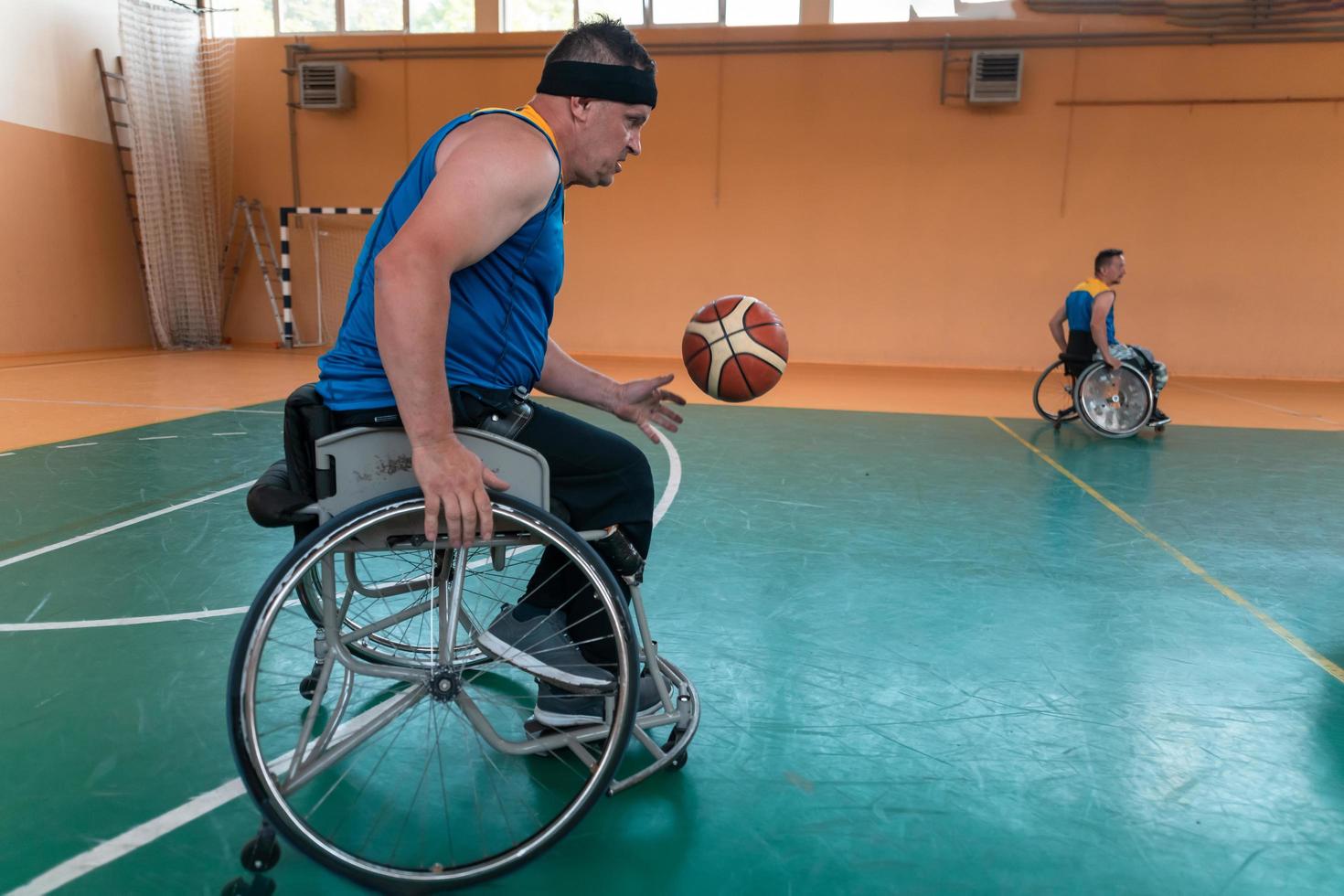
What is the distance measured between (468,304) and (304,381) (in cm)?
810

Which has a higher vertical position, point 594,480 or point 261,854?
point 594,480

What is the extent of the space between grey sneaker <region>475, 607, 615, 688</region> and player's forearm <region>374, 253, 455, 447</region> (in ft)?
1.65

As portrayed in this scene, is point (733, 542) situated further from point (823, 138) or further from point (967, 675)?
point (823, 138)

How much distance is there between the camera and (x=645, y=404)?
2102 mm

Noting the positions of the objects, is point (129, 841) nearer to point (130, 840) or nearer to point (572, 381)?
point (130, 840)

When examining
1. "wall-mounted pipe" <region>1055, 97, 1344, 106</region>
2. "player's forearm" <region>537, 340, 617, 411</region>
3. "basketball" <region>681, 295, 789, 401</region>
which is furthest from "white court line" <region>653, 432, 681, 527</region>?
"wall-mounted pipe" <region>1055, 97, 1344, 106</region>

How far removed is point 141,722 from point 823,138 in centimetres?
1094

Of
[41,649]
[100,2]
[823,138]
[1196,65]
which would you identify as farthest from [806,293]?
[41,649]

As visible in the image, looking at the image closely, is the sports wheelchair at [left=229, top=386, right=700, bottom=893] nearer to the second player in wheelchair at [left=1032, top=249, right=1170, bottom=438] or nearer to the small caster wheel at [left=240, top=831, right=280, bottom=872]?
the small caster wheel at [left=240, top=831, right=280, bottom=872]

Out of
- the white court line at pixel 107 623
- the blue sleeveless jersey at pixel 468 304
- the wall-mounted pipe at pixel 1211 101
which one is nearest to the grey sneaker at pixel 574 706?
the blue sleeveless jersey at pixel 468 304

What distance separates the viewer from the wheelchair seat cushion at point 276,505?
167cm

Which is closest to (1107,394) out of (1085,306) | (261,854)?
(1085,306)

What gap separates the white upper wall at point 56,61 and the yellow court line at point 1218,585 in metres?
11.3

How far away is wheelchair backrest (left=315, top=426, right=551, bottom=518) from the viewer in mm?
1642
